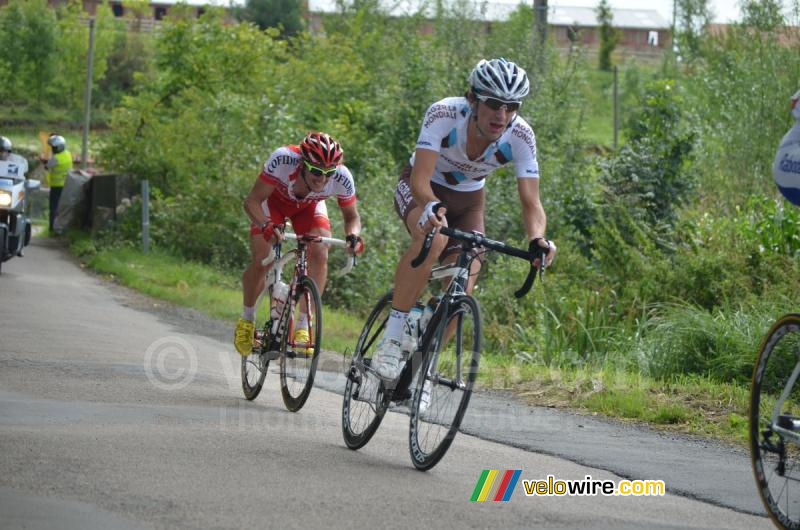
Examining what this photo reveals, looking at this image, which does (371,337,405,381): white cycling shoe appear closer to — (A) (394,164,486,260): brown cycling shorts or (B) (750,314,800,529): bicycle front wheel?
(A) (394,164,486,260): brown cycling shorts

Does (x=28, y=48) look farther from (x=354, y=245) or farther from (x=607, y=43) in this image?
(x=354, y=245)

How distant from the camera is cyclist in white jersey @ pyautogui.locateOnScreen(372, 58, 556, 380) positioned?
716 cm

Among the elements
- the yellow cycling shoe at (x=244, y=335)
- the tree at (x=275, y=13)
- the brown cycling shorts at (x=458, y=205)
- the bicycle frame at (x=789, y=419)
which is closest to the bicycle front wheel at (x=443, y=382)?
the brown cycling shorts at (x=458, y=205)

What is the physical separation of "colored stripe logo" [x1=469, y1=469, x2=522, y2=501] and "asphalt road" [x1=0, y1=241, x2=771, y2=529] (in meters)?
0.05

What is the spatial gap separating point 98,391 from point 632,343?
5531mm

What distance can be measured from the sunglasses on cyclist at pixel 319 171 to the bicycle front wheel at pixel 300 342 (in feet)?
2.49

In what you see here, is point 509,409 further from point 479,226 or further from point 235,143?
point 235,143

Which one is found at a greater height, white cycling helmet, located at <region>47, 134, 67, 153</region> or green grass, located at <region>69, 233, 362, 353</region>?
white cycling helmet, located at <region>47, 134, 67, 153</region>

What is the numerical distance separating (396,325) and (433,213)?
91 centimetres

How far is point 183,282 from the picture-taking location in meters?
20.7

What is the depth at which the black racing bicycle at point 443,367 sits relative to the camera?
6.62 meters

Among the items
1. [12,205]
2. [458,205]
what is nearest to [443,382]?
[458,205]

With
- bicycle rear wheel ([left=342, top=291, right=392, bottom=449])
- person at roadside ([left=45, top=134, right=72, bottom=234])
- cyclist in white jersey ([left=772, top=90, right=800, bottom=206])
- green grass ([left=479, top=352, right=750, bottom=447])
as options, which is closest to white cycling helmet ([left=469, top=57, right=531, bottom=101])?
bicycle rear wheel ([left=342, top=291, right=392, bottom=449])

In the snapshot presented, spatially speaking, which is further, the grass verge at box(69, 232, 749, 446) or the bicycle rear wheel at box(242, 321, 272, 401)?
the bicycle rear wheel at box(242, 321, 272, 401)
